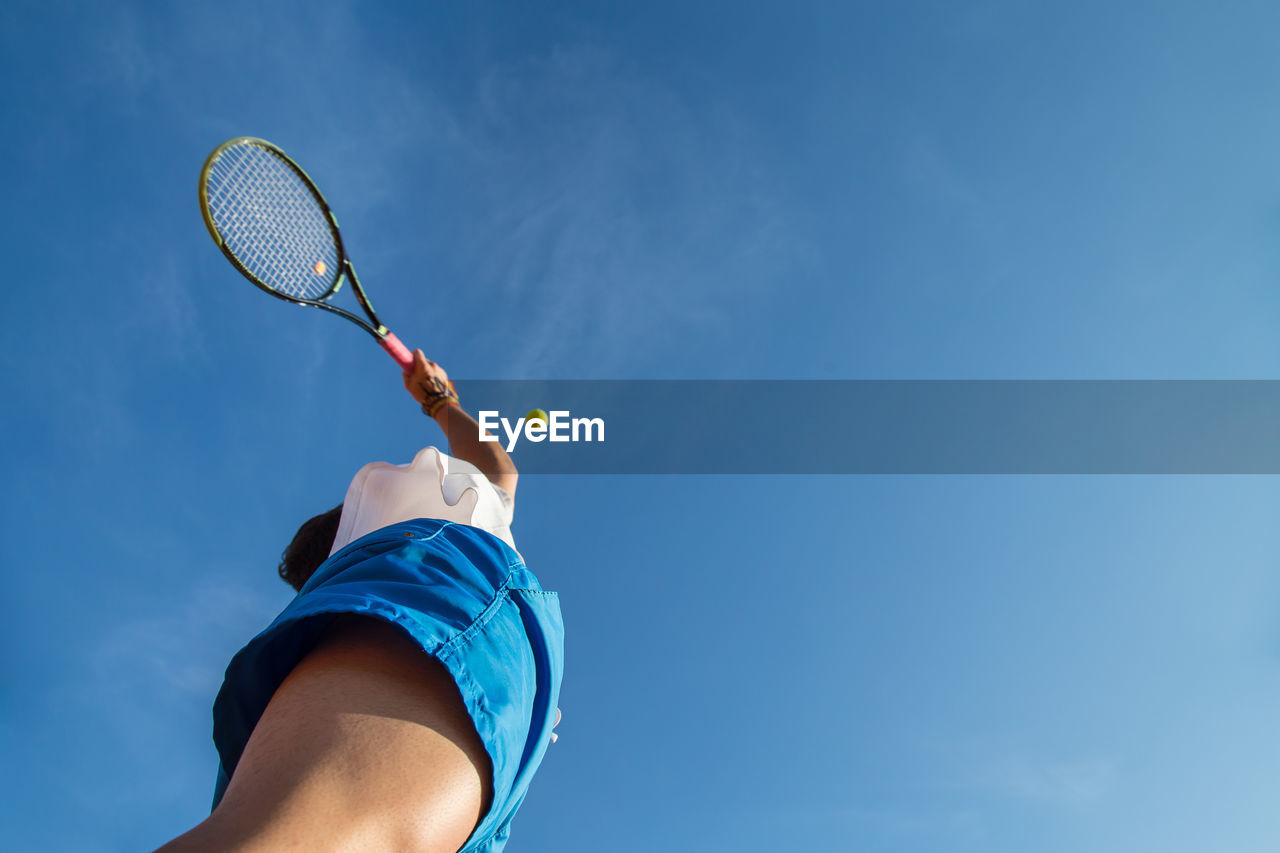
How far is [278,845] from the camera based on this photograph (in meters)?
1.22

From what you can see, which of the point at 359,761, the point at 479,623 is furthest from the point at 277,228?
the point at 359,761

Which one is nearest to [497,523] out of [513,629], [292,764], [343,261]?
[513,629]

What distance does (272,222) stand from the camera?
518cm

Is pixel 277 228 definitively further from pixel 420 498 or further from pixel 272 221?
pixel 420 498

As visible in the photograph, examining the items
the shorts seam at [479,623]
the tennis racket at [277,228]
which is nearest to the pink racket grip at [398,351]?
the tennis racket at [277,228]

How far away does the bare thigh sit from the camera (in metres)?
1.28

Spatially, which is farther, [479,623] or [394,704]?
[479,623]

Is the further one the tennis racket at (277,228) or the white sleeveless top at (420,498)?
the tennis racket at (277,228)

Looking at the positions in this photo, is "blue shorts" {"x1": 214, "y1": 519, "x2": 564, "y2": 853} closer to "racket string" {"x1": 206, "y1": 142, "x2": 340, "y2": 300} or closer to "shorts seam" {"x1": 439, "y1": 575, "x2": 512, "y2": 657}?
"shorts seam" {"x1": 439, "y1": 575, "x2": 512, "y2": 657}

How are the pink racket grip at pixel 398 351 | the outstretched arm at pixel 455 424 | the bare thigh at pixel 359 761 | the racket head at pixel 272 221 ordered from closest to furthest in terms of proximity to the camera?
the bare thigh at pixel 359 761 → the outstretched arm at pixel 455 424 → the racket head at pixel 272 221 → the pink racket grip at pixel 398 351

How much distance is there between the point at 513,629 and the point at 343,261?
14.9 ft

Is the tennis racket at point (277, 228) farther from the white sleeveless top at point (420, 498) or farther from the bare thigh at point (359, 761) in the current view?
the bare thigh at point (359, 761)

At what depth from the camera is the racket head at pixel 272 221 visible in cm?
463

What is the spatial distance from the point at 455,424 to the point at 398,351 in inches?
39.6
